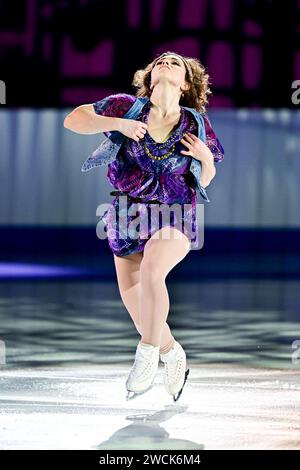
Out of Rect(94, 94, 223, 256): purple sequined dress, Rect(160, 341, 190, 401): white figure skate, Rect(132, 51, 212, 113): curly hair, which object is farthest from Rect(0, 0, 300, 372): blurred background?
Rect(132, 51, 212, 113): curly hair

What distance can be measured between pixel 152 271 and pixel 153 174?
41 centimetres

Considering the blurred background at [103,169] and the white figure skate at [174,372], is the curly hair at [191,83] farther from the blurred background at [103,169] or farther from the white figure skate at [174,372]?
the blurred background at [103,169]

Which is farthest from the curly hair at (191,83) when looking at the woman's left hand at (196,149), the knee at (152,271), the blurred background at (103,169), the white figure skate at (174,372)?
the blurred background at (103,169)

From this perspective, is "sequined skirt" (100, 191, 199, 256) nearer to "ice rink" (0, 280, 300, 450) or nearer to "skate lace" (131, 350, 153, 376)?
"skate lace" (131, 350, 153, 376)

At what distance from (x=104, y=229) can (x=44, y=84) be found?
37.3ft

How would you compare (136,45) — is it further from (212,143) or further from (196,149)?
(196,149)

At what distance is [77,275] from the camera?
11.8 metres

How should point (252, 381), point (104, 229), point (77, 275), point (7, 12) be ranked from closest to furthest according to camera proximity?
1. point (104, 229)
2. point (252, 381)
3. point (77, 275)
4. point (7, 12)

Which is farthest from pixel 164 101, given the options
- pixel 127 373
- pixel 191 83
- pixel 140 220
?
pixel 127 373

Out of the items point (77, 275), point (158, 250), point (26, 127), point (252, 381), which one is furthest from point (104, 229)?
point (26, 127)

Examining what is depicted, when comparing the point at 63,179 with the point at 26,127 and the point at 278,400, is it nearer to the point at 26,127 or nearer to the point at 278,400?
the point at 26,127

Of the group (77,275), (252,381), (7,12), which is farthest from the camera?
(7,12)

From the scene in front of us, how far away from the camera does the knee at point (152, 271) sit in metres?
4.61

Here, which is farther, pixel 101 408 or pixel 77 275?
pixel 77 275
